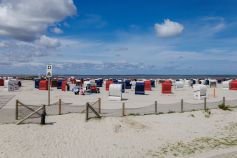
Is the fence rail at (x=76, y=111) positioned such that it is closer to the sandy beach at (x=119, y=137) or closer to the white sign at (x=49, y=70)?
the sandy beach at (x=119, y=137)

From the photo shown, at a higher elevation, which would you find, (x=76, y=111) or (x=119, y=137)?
(x=76, y=111)

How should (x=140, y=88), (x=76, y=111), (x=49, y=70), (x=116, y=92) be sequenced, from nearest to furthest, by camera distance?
(x=76, y=111) → (x=49, y=70) → (x=116, y=92) → (x=140, y=88)

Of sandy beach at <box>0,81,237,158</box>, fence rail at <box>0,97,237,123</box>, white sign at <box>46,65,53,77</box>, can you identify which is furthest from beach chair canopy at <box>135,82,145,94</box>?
sandy beach at <box>0,81,237,158</box>

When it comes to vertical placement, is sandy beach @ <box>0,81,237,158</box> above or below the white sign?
below

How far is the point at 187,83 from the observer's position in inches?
2549

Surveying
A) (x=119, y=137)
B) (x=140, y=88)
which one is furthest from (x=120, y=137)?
(x=140, y=88)

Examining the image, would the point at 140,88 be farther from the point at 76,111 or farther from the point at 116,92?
the point at 76,111

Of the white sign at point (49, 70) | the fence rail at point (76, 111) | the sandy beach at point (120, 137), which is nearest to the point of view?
the sandy beach at point (120, 137)

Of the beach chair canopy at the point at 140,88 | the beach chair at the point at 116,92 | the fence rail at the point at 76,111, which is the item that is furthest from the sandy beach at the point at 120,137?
the beach chair canopy at the point at 140,88

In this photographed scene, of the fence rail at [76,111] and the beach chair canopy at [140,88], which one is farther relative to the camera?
the beach chair canopy at [140,88]

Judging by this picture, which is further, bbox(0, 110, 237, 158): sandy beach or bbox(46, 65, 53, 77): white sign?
bbox(46, 65, 53, 77): white sign

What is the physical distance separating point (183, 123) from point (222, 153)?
20.3ft

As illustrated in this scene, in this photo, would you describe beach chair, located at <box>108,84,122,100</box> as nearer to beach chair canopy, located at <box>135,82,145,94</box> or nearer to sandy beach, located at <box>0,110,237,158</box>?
beach chair canopy, located at <box>135,82,145,94</box>

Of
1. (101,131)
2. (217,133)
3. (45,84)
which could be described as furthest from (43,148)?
(45,84)
